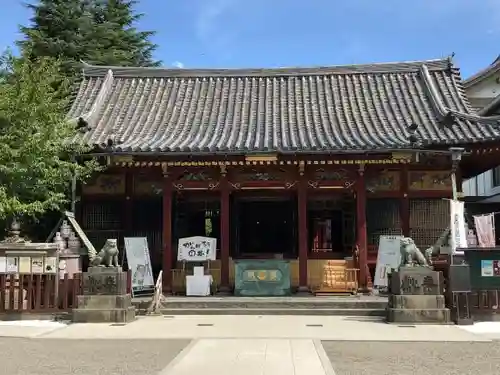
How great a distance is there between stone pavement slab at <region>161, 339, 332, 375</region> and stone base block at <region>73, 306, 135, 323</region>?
3087mm

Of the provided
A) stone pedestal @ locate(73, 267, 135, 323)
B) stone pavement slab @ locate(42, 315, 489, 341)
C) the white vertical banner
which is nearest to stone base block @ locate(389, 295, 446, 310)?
stone pavement slab @ locate(42, 315, 489, 341)

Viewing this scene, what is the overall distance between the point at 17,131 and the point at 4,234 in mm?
5160

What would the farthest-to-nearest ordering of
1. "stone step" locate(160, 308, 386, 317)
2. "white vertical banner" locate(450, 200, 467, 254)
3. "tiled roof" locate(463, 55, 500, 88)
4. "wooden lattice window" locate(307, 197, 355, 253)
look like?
"tiled roof" locate(463, 55, 500, 88) < "wooden lattice window" locate(307, 197, 355, 253) < "stone step" locate(160, 308, 386, 317) < "white vertical banner" locate(450, 200, 467, 254)

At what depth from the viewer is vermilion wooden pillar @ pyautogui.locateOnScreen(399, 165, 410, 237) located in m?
15.5

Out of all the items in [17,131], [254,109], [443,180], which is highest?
[254,109]

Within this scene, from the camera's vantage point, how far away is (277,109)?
59.9ft

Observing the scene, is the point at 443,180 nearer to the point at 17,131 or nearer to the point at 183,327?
the point at 183,327

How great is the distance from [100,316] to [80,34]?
20.2m

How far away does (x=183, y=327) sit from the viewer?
36.7 feet

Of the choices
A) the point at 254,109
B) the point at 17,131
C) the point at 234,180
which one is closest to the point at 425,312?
the point at 234,180

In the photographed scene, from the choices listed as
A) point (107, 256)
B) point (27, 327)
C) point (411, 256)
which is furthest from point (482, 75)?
point (27, 327)

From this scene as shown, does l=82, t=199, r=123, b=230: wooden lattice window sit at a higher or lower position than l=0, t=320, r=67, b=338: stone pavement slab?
higher

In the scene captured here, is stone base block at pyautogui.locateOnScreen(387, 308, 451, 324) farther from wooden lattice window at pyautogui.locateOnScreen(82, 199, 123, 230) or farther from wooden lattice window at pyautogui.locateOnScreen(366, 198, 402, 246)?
wooden lattice window at pyautogui.locateOnScreen(82, 199, 123, 230)

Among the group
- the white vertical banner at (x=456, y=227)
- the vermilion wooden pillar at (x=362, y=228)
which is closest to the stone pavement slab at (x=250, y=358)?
the white vertical banner at (x=456, y=227)
